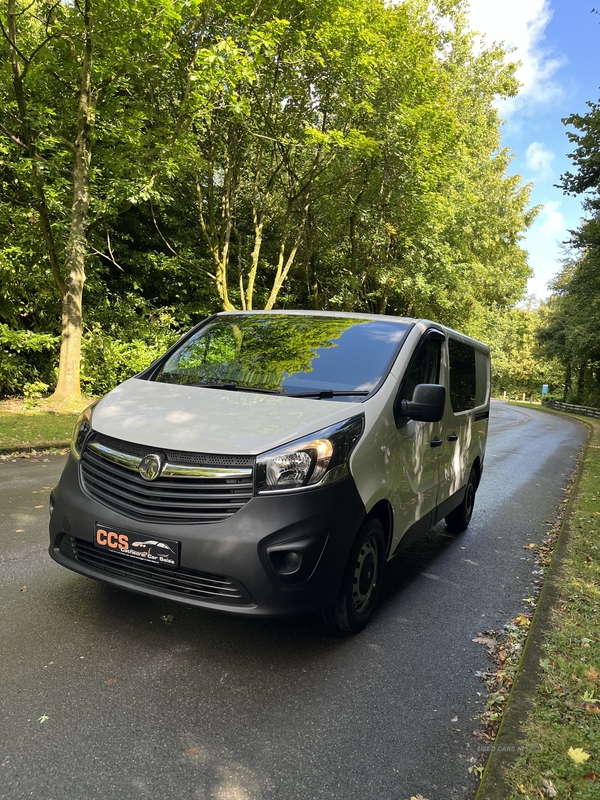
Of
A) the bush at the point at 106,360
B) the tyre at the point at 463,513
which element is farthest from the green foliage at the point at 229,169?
the tyre at the point at 463,513

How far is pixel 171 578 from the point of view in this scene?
304cm

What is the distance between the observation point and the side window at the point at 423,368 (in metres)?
4.04

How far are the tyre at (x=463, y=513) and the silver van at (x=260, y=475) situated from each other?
88.0 inches

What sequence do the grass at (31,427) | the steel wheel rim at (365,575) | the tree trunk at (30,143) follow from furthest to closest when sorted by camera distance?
the tree trunk at (30,143) < the grass at (31,427) < the steel wheel rim at (365,575)

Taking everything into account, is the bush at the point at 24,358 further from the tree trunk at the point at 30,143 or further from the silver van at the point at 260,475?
the silver van at the point at 260,475

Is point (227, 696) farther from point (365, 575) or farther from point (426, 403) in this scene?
point (426, 403)

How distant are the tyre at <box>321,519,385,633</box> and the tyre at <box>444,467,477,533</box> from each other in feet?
9.23

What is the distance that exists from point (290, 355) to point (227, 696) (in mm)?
2214

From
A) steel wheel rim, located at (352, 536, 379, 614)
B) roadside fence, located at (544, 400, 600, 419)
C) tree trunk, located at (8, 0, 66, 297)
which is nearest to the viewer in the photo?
steel wheel rim, located at (352, 536, 379, 614)

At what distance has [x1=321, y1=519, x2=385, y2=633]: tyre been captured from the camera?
3.42 meters

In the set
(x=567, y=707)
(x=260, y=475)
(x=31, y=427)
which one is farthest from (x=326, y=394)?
(x=31, y=427)

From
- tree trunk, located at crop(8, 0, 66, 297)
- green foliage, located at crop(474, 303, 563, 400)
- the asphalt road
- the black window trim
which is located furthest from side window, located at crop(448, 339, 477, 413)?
green foliage, located at crop(474, 303, 563, 400)

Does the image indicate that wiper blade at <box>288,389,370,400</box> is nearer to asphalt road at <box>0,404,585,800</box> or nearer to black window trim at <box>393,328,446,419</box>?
black window trim at <box>393,328,446,419</box>

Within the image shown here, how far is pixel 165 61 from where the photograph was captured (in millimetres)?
11336
